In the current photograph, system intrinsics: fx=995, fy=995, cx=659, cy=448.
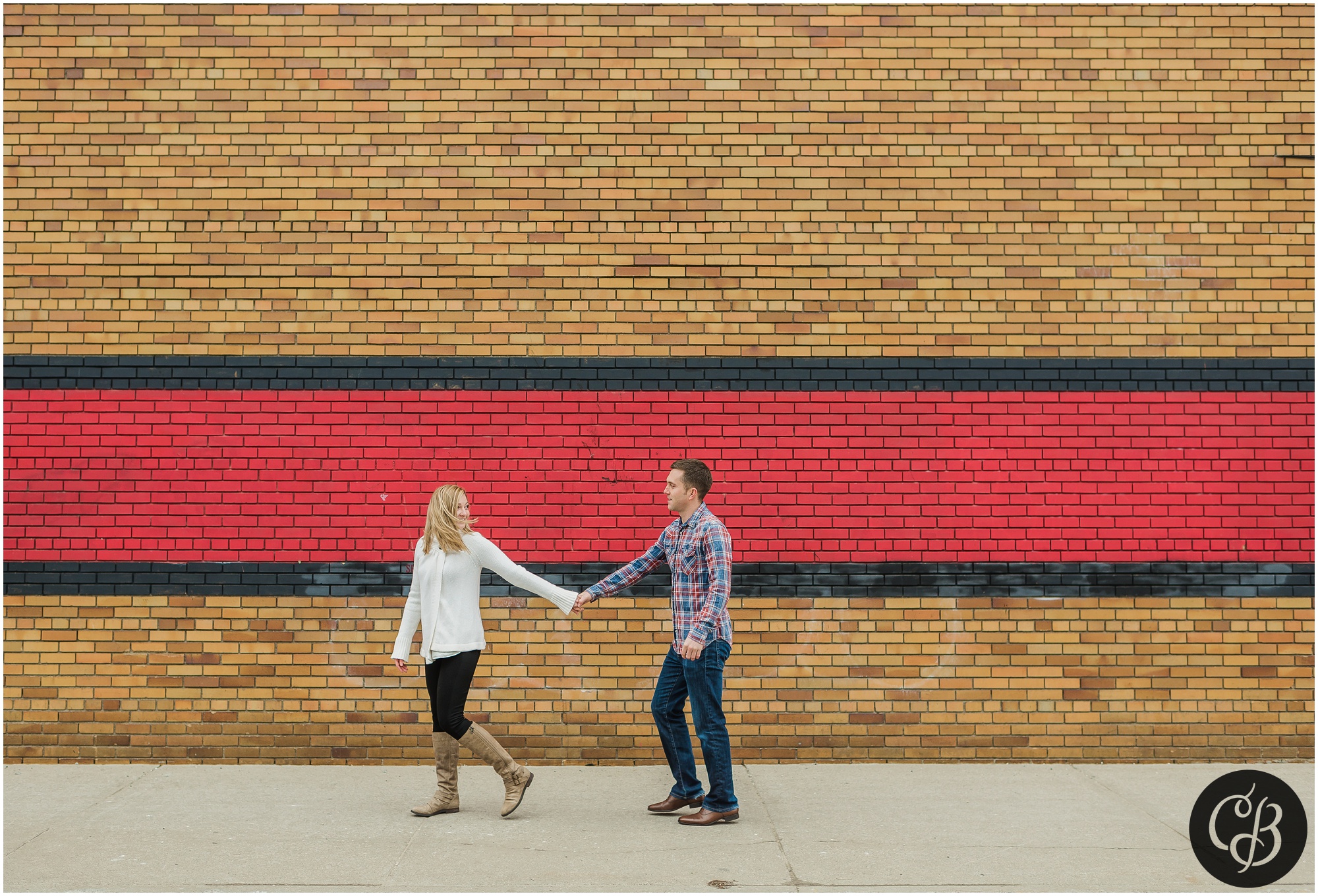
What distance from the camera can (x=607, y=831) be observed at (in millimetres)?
4516

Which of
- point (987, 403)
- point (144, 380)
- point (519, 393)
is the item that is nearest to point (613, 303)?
point (519, 393)

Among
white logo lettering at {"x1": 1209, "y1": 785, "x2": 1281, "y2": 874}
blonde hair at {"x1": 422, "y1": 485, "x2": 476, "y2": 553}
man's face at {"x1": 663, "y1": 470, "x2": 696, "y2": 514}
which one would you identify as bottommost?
white logo lettering at {"x1": 1209, "y1": 785, "x2": 1281, "y2": 874}

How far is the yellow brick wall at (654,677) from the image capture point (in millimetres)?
5695

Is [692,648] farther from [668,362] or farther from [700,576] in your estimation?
[668,362]

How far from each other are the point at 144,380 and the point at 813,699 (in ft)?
14.1

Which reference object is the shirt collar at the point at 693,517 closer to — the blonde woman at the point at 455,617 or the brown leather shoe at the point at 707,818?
the blonde woman at the point at 455,617

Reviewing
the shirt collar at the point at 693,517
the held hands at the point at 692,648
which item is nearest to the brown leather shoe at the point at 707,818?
the held hands at the point at 692,648

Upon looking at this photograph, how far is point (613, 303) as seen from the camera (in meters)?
5.80

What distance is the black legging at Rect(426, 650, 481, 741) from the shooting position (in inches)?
180

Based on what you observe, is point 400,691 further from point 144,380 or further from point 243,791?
point 144,380

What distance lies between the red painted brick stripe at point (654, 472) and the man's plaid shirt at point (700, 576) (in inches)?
44.4

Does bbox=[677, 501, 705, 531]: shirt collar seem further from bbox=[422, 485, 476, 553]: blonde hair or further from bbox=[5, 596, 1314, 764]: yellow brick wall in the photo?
bbox=[5, 596, 1314, 764]: yellow brick wall

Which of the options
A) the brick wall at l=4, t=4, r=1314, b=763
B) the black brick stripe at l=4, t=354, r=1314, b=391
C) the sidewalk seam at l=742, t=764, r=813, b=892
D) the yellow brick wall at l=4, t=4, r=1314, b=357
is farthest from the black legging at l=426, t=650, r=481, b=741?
the yellow brick wall at l=4, t=4, r=1314, b=357

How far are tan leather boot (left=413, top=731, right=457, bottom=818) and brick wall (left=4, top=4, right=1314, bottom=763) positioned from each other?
964mm
